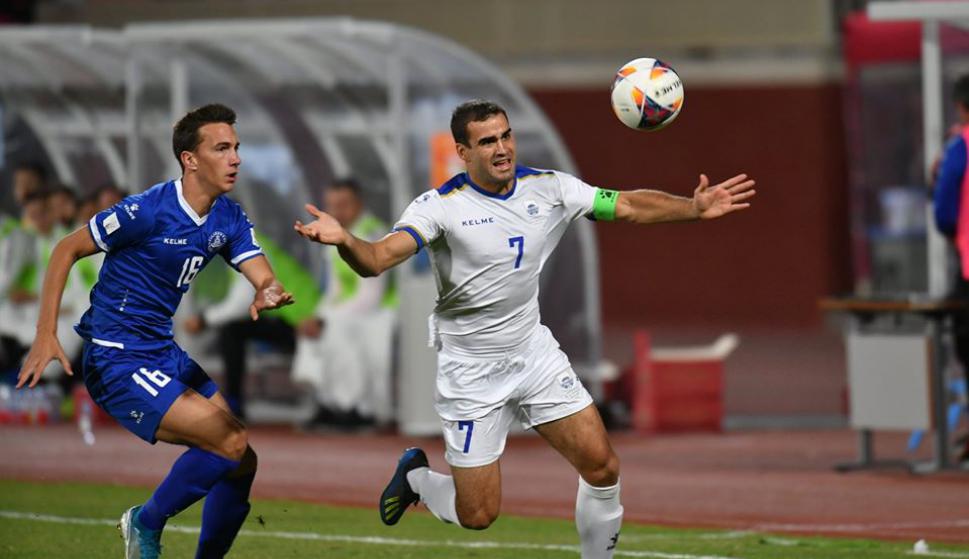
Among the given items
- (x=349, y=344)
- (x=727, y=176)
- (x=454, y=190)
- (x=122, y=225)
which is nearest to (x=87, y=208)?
(x=349, y=344)

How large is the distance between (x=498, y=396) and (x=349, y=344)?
23.6ft

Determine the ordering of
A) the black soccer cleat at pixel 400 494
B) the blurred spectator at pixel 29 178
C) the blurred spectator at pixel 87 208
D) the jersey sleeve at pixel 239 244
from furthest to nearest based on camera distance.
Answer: the blurred spectator at pixel 29 178 → the blurred spectator at pixel 87 208 → the black soccer cleat at pixel 400 494 → the jersey sleeve at pixel 239 244

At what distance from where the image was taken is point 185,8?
1111 inches

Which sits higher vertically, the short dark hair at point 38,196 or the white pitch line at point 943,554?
the short dark hair at point 38,196

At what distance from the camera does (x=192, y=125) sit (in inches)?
318

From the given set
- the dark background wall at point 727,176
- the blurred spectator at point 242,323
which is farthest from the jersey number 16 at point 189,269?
the dark background wall at point 727,176

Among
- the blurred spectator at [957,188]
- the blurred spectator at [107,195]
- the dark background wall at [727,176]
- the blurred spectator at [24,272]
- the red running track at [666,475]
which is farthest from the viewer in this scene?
the dark background wall at [727,176]

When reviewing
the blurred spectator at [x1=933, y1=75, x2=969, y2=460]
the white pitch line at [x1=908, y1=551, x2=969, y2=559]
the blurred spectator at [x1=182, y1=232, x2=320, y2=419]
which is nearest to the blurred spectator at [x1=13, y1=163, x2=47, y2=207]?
the blurred spectator at [x1=182, y1=232, x2=320, y2=419]

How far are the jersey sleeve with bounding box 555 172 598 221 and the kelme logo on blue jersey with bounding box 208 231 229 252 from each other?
4.78 feet

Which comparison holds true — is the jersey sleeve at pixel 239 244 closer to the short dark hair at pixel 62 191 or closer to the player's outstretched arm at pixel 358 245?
the player's outstretched arm at pixel 358 245

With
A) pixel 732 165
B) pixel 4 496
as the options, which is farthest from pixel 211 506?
pixel 732 165

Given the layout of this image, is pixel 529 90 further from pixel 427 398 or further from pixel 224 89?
pixel 427 398

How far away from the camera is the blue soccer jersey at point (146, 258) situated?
7945 millimetres

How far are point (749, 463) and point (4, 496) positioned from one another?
5.00 meters
